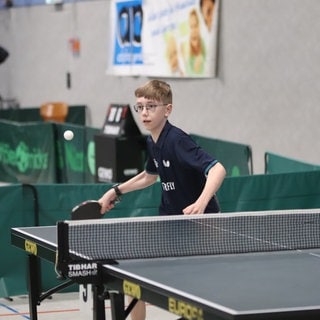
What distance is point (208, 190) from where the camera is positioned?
575cm

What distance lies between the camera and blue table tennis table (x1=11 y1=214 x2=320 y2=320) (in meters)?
4.11

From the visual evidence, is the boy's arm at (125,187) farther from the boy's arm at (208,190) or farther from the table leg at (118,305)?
the table leg at (118,305)

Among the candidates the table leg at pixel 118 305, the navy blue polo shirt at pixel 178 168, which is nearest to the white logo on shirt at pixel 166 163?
the navy blue polo shirt at pixel 178 168

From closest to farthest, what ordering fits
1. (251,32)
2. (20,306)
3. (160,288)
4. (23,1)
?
(160,288) < (20,306) < (251,32) < (23,1)

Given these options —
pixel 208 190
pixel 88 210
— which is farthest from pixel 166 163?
pixel 208 190

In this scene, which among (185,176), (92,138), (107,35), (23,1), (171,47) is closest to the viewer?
(185,176)

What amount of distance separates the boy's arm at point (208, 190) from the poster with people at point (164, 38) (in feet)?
29.1

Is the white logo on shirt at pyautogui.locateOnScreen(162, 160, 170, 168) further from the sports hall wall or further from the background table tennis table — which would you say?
the sports hall wall

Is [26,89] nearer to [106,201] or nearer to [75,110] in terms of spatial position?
[75,110]

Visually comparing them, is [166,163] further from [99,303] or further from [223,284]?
[223,284]

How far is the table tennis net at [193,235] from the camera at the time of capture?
5.31 m

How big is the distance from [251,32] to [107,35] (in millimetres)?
5080

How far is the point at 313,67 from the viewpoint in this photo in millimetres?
12711

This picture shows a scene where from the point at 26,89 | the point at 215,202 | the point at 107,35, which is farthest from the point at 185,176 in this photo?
the point at 26,89
